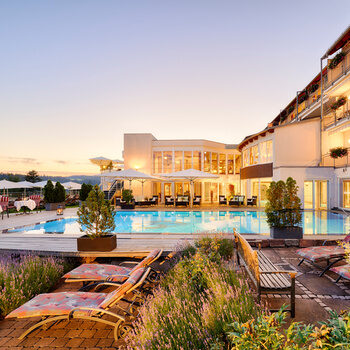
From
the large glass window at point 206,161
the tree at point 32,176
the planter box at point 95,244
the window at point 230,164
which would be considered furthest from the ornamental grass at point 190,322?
the tree at point 32,176

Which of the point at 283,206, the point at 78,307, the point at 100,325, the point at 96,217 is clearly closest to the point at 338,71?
the point at 283,206

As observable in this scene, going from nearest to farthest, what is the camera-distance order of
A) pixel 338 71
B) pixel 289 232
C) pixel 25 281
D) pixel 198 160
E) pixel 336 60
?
pixel 25 281 → pixel 289 232 → pixel 336 60 → pixel 338 71 → pixel 198 160

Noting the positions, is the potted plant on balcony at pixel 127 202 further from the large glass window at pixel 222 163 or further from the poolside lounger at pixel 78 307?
the poolside lounger at pixel 78 307

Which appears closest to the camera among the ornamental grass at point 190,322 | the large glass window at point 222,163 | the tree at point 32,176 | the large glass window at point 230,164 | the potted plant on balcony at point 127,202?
the ornamental grass at point 190,322

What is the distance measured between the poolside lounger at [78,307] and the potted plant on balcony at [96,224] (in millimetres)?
2168

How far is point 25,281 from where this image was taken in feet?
13.1

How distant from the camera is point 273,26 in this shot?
17188 millimetres

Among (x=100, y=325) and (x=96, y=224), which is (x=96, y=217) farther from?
(x=100, y=325)

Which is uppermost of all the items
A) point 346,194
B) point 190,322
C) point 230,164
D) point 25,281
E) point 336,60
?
point 336,60

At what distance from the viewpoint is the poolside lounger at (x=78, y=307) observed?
281cm

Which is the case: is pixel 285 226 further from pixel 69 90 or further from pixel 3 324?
pixel 69 90

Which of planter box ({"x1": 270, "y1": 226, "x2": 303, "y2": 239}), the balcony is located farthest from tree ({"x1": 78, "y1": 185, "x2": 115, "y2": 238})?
the balcony

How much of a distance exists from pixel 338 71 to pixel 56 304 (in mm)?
21190

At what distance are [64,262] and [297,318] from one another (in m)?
4.68
